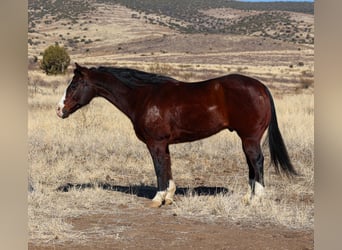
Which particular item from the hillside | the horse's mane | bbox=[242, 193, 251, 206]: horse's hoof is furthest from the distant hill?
bbox=[242, 193, 251, 206]: horse's hoof

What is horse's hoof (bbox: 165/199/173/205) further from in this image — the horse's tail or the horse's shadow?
the horse's tail

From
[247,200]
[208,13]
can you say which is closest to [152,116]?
[247,200]

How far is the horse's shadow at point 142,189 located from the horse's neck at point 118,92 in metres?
0.78

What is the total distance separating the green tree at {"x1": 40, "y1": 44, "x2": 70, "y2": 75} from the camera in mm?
7530

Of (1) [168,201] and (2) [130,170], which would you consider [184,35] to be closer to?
(2) [130,170]

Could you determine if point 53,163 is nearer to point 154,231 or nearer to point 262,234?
point 154,231

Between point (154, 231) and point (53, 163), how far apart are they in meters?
1.69

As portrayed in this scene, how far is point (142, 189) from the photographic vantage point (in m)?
5.56

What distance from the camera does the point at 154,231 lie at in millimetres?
4703

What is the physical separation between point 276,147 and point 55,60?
12.0ft
